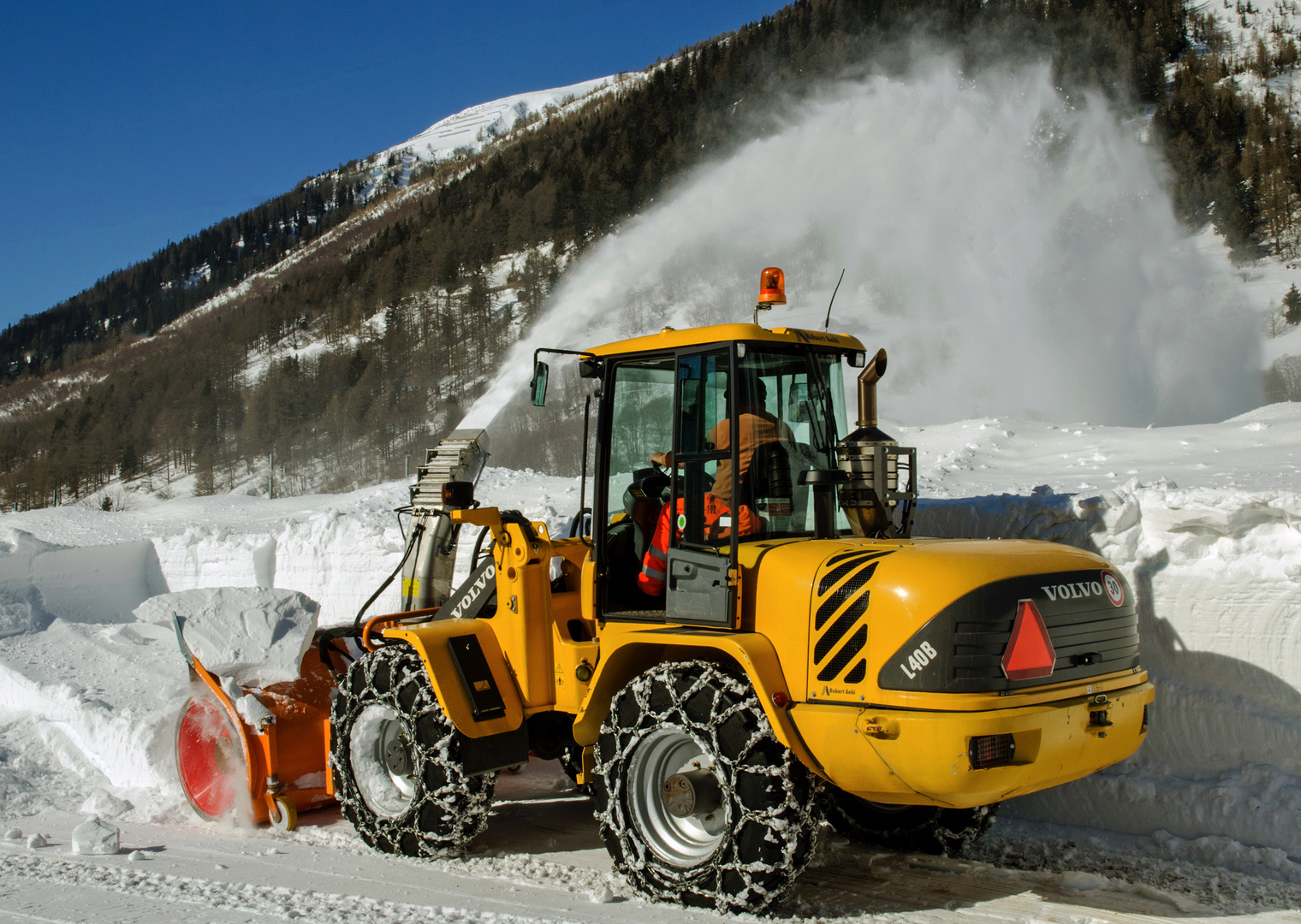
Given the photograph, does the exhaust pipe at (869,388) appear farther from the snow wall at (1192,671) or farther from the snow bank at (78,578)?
the snow bank at (78,578)

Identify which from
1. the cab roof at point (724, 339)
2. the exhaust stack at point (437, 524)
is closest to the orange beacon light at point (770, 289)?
the cab roof at point (724, 339)

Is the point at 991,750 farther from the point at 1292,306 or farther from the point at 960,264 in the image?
the point at 1292,306

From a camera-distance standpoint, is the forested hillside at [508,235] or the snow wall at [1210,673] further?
the forested hillside at [508,235]

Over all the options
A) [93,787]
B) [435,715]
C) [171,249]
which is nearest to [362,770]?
[435,715]

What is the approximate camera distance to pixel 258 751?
5.08 metres

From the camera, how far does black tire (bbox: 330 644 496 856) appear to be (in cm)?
443

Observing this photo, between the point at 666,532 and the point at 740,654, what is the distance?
29.3 inches

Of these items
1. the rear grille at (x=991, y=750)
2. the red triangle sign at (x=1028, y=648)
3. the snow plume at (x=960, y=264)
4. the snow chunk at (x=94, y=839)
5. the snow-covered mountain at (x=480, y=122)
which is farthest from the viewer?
the snow-covered mountain at (x=480, y=122)

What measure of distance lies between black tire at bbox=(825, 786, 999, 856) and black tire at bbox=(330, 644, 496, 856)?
5.42ft

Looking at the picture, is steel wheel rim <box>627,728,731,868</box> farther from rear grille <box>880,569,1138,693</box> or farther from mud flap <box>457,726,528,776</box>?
rear grille <box>880,569,1138,693</box>

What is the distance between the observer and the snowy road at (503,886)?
12.3 feet

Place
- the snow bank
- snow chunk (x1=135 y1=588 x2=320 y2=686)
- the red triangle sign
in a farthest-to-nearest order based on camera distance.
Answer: the snow bank, snow chunk (x1=135 y1=588 x2=320 y2=686), the red triangle sign

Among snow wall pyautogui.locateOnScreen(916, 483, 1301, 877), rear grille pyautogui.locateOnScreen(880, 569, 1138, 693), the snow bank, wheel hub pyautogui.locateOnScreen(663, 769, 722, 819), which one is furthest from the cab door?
the snow bank

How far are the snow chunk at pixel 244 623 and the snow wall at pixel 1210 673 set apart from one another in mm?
4485
